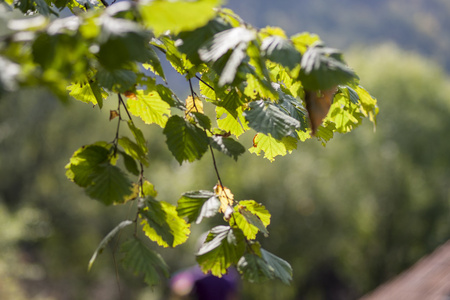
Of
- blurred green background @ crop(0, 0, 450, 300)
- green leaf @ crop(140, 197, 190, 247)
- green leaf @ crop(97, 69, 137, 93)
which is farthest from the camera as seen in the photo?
blurred green background @ crop(0, 0, 450, 300)

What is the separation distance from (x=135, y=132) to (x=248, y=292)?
18824mm

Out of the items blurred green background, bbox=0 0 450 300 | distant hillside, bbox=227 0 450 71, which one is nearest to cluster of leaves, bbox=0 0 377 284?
blurred green background, bbox=0 0 450 300

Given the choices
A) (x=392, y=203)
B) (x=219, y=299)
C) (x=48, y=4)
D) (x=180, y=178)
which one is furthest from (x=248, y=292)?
(x=48, y=4)

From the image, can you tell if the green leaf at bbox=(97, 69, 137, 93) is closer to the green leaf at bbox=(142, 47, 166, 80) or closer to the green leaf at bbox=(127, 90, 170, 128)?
the green leaf at bbox=(142, 47, 166, 80)

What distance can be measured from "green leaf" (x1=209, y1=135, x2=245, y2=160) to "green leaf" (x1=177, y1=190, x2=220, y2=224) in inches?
5.5

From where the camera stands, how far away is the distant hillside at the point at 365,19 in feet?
327

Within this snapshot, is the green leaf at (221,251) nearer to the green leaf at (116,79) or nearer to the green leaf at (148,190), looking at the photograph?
the green leaf at (148,190)

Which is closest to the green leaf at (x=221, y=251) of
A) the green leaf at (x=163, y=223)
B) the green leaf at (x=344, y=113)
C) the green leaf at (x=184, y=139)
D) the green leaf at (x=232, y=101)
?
the green leaf at (x=163, y=223)

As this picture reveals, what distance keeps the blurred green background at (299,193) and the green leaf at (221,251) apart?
15637mm

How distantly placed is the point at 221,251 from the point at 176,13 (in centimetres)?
75

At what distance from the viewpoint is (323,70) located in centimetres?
94

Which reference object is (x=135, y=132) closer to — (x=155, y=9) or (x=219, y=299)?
(x=155, y=9)

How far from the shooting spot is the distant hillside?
3925 inches

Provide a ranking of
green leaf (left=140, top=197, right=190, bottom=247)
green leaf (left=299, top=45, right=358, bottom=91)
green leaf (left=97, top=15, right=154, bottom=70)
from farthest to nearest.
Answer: green leaf (left=140, top=197, right=190, bottom=247), green leaf (left=299, top=45, right=358, bottom=91), green leaf (left=97, top=15, right=154, bottom=70)
